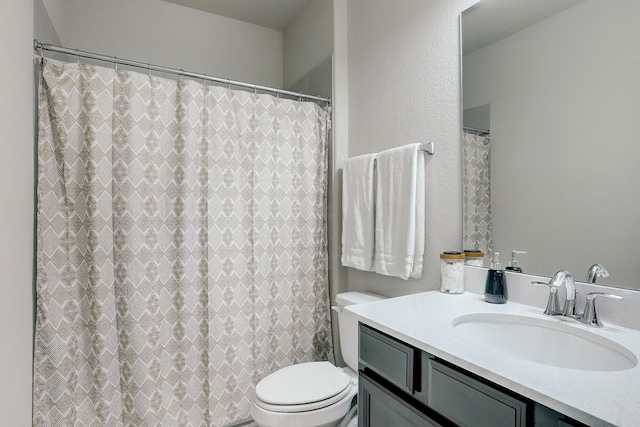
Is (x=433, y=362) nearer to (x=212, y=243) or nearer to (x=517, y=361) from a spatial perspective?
(x=517, y=361)

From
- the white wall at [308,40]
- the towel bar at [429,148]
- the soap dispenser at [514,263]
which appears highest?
the white wall at [308,40]

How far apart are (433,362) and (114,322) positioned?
57.9 inches

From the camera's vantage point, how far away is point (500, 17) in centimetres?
126

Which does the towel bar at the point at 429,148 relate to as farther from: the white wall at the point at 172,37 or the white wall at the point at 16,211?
the white wall at the point at 172,37

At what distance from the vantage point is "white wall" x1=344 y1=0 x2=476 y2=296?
1449 millimetres

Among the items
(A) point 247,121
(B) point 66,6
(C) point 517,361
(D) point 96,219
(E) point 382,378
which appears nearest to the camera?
(C) point 517,361

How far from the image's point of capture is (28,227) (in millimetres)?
1367

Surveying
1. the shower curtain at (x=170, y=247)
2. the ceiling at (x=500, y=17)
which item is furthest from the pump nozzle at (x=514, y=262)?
the shower curtain at (x=170, y=247)

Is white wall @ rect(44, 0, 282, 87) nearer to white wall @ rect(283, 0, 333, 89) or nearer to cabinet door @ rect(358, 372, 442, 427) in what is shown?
white wall @ rect(283, 0, 333, 89)

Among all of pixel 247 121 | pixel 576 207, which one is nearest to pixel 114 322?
pixel 247 121

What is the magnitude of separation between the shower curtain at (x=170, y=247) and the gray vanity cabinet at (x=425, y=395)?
3.26 ft

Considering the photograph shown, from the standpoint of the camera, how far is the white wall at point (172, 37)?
215 centimetres

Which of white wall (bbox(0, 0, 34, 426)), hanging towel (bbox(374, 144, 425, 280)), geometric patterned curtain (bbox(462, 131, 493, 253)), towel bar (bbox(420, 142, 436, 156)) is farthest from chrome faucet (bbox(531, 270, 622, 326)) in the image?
white wall (bbox(0, 0, 34, 426))

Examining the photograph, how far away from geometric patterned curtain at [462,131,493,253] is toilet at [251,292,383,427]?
0.72m
